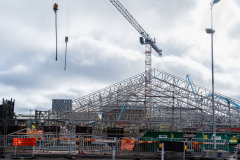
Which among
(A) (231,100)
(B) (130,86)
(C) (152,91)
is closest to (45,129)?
(B) (130,86)

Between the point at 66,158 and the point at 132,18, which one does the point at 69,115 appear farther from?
the point at 132,18

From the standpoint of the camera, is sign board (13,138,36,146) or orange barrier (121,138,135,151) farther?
orange barrier (121,138,135,151)

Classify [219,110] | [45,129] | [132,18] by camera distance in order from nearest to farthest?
[45,129], [219,110], [132,18]

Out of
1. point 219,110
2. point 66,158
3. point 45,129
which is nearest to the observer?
point 66,158

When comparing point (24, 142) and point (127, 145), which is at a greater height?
point (24, 142)

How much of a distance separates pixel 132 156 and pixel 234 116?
88.4 ft

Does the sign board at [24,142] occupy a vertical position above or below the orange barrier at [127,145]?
above

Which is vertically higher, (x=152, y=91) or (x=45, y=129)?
(x=152, y=91)

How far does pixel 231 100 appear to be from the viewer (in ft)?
129

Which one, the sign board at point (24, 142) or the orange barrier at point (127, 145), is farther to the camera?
the orange barrier at point (127, 145)

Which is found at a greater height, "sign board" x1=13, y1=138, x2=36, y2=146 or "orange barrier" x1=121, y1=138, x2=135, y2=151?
"sign board" x1=13, y1=138, x2=36, y2=146

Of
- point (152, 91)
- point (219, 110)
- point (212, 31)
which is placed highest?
point (212, 31)

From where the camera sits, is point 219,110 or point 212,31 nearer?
point 212,31

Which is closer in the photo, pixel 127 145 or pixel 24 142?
pixel 24 142
